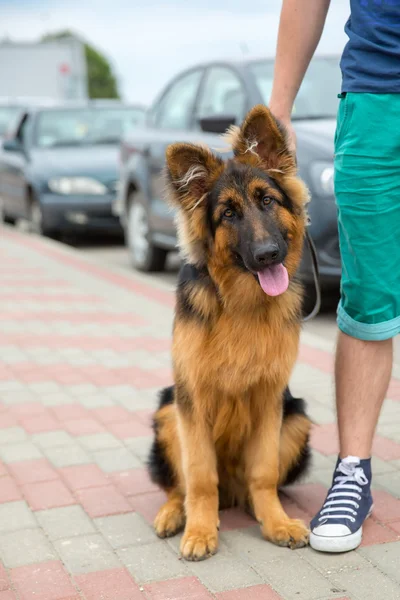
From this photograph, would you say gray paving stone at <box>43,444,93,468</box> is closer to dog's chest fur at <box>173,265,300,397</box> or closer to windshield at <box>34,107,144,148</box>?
dog's chest fur at <box>173,265,300,397</box>

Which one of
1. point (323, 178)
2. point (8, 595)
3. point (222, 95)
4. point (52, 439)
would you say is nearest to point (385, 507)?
point (8, 595)

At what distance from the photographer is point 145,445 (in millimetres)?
4555

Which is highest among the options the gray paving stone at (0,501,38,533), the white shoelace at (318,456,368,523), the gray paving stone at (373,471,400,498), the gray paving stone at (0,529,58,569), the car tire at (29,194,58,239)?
the white shoelace at (318,456,368,523)

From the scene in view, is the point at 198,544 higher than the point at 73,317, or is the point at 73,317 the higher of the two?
the point at 198,544

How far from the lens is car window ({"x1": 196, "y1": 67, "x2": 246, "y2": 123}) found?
8.00 m

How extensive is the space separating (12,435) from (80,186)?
769 cm

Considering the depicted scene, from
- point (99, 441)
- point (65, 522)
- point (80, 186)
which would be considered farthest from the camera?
point (80, 186)

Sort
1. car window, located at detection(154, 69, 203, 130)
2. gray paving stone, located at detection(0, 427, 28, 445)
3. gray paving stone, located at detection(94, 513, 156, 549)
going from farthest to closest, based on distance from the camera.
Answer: car window, located at detection(154, 69, 203, 130), gray paving stone, located at detection(0, 427, 28, 445), gray paving stone, located at detection(94, 513, 156, 549)

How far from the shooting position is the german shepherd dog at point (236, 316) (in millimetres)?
3244

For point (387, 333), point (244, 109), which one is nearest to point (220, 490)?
point (387, 333)

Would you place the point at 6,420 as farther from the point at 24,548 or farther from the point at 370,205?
the point at 370,205

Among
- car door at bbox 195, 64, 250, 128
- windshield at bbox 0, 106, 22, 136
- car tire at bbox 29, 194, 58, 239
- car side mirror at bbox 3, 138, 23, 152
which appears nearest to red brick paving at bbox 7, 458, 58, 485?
car door at bbox 195, 64, 250, 128

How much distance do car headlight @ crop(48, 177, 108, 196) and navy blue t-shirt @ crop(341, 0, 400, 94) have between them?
8982 mm

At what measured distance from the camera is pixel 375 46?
10.5 feet
